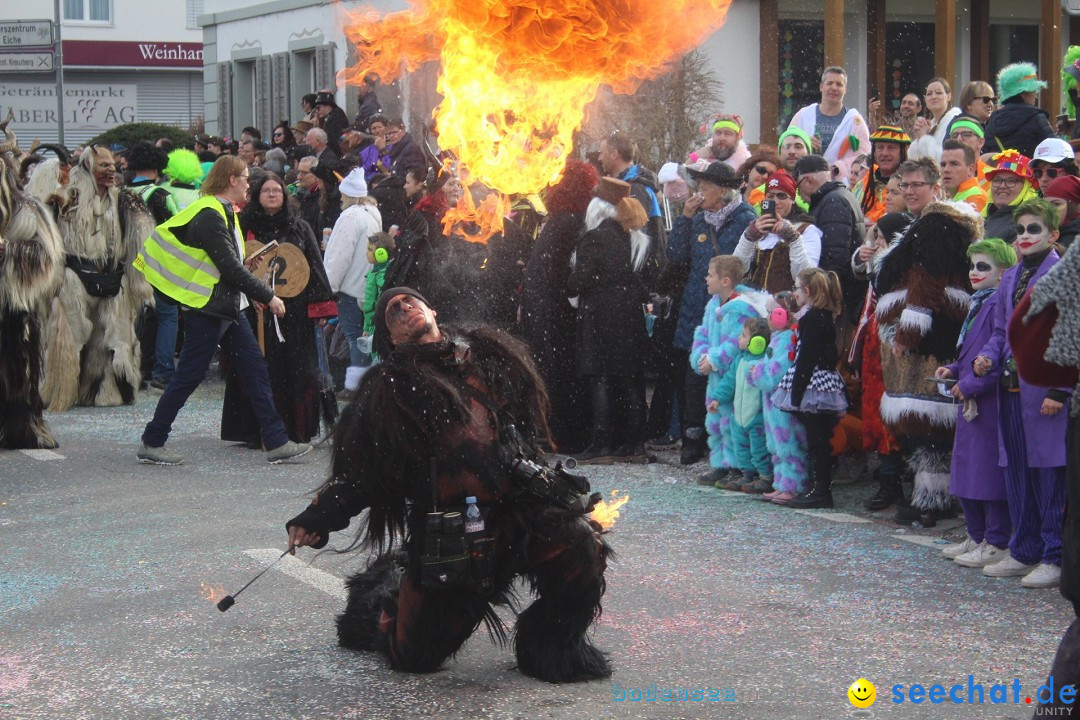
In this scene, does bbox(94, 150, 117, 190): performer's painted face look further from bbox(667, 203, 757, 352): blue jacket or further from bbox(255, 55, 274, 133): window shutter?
bbox(255, 55, 274, 133): window shutter

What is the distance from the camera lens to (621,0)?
720 centimetres

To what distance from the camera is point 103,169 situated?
12.4 m

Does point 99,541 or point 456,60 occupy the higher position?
point 456,60

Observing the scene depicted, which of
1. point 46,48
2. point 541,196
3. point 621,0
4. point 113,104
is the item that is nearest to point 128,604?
point 621,0

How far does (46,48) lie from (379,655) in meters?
16.3

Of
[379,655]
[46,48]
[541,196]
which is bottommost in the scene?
[379,655]

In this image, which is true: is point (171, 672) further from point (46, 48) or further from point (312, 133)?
point (46, 48)

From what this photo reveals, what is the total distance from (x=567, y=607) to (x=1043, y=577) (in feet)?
8.28

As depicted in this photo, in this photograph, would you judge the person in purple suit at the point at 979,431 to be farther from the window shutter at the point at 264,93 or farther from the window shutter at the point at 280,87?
the window shutter at the point at 264,93

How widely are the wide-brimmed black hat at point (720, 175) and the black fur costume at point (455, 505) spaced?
4.57 m

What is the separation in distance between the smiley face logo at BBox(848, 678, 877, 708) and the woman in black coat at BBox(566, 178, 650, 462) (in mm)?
4743

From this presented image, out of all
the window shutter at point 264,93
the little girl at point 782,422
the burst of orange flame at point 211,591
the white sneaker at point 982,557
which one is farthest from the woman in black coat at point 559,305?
the window shutter at point 264,93

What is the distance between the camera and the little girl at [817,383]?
25.9ft

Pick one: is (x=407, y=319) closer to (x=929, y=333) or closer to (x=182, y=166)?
(x=929, y=333)
